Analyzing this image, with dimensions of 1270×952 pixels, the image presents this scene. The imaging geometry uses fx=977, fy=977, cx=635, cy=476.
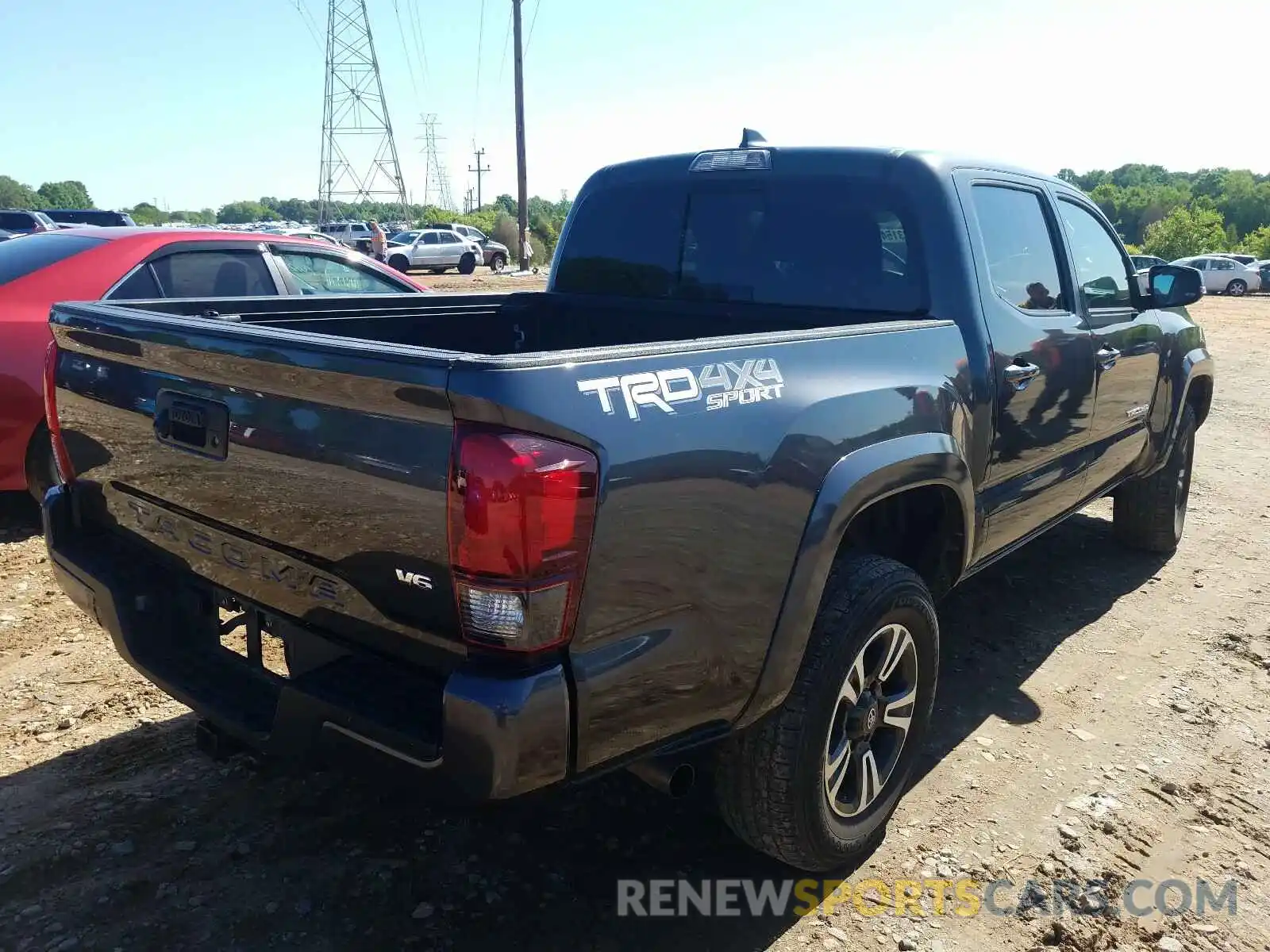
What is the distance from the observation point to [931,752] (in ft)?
11.6

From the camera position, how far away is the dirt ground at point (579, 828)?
2557 mm

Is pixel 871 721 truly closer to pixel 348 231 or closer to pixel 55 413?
pixel 55 413

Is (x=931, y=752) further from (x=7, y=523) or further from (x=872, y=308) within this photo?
(x=7, y=523)

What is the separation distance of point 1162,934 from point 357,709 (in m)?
2.23

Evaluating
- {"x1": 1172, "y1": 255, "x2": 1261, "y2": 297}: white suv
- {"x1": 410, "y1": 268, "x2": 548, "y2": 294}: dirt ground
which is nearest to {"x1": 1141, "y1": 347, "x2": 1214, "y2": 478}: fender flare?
{"x1": 410, "y1": 268, "x2": 548, "y2": 294}: dirt ground

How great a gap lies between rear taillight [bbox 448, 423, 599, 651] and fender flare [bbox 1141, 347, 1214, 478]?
13.9ft

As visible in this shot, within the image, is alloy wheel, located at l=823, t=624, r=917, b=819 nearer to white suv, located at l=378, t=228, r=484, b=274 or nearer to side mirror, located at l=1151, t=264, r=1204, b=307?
side mirror, located at l=1151, t=264, r=1204, b=307

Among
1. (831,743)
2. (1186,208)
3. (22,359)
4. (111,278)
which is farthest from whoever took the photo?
(1186,208)

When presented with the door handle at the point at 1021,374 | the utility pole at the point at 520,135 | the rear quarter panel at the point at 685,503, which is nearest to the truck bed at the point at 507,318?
the door handle at the point at 1021,374

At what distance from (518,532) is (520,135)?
109ft

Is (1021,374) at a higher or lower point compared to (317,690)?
higher

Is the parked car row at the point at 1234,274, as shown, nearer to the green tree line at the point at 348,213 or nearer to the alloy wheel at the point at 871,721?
the green tree line at the point at 348,213

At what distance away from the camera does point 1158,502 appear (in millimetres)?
5520

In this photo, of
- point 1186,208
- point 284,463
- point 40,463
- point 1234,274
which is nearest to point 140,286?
point 40,463
